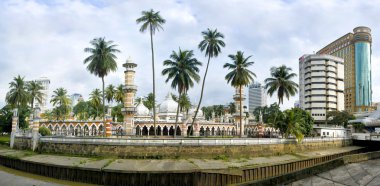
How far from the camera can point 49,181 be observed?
2986cm

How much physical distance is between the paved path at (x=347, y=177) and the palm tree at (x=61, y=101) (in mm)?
83981

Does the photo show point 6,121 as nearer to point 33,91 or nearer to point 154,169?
point 33,91

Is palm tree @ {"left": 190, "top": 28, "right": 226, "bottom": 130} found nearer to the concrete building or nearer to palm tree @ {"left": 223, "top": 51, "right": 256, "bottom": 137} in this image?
palm tree @ {"left": 223, "top": 51, "right": 256, "bottom": 137}

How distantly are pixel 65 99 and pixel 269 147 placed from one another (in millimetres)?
68199

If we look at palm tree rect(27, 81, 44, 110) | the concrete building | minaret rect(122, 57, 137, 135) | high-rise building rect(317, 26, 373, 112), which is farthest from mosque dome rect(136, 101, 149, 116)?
high-rise building rect(317, 26, 373, 112)

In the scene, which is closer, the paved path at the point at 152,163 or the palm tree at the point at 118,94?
the paved path at the point at 152,163

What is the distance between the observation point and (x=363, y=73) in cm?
14138

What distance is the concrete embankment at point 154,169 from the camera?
27172 mm

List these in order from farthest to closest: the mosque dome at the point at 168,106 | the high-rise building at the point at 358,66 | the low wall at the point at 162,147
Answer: the high-rise building at the point at 358,66 < the mosque dome at the point at 168,106 < the low wall at the point at 162,147

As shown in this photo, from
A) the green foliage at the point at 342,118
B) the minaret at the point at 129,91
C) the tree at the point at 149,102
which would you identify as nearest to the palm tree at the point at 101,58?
the minaret at the point at 129,91

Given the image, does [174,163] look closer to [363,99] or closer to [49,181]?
[49,181]

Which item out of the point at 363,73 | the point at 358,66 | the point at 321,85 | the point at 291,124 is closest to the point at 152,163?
the point at 291,124

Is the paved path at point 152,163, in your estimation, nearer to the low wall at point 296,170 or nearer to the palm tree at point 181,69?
the low wall at point 296,170

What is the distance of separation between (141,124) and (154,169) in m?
52.0
